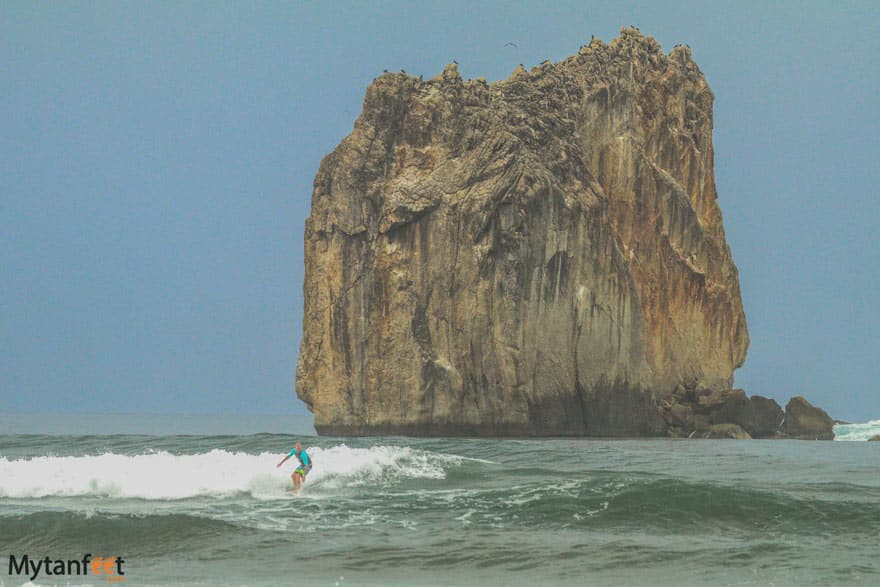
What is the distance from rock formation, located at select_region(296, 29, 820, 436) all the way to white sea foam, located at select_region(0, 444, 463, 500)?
2187 centimetres


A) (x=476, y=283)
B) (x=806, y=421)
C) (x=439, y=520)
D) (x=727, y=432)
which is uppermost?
(x=476, y=283)

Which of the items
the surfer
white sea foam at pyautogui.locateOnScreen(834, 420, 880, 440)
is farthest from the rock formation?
the surfer

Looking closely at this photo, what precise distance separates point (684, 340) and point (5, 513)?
46.4 m

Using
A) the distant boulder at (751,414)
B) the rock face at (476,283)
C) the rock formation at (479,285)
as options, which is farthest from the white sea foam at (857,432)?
the rock face at (476,283)

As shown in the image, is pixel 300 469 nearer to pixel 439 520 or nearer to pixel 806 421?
pixel 439 520

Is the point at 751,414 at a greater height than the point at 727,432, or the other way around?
the point at 751,414

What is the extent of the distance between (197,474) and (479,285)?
28125mm

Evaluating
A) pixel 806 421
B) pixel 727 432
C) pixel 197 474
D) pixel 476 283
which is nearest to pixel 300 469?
pixel 197 474

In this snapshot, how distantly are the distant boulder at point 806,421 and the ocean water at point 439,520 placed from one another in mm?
28872

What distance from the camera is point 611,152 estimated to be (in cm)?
6216

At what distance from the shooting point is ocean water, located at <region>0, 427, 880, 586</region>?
674 inches

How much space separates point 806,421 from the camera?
61875 mm

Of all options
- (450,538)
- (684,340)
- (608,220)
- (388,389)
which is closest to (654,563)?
(450,538)

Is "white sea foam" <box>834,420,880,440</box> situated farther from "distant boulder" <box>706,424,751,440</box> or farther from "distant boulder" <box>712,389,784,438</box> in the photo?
"distant boulder" <box>706,424,751,440</box>
